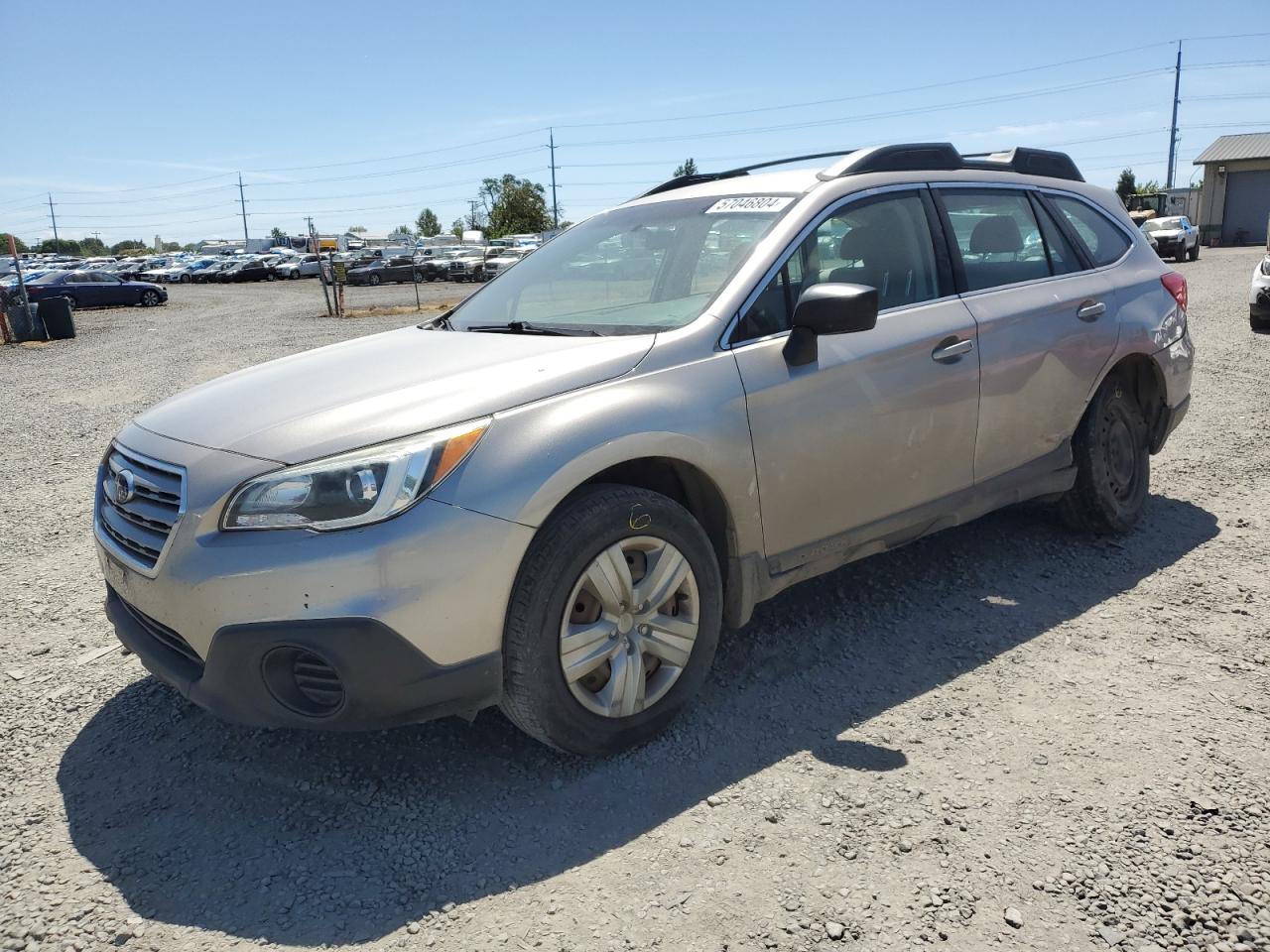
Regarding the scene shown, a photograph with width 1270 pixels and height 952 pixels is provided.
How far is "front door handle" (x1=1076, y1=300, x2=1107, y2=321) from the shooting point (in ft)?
14.6

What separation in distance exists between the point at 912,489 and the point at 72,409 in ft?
32.0

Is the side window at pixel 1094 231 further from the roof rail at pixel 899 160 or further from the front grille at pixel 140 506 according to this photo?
the front grille at pixel 140 506

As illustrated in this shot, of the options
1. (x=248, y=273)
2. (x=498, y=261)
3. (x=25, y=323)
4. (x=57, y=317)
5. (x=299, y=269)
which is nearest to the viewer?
(x=25, y=323)

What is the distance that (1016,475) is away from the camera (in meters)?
4.30

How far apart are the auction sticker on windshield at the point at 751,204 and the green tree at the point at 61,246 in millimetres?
159900

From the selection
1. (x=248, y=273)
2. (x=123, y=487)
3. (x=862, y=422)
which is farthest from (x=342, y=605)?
(x=248, y=273)

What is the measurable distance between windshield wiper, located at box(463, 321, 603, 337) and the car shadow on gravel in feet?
4.35

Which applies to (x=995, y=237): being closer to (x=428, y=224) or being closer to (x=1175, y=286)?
(x=1175, y=286)

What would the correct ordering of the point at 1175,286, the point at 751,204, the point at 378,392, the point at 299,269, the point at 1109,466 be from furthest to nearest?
the point at 299,269 < the point at 1175,286 < the point at 1109,466 < the point at 751,204 < the point at 378,392

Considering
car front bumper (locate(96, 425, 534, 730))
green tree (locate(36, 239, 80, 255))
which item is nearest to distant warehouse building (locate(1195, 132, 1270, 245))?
car front bumper (locate(96, 425, 534, 730))

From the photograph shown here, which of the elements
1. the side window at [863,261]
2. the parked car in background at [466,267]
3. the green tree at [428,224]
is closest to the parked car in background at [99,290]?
the parked car in background at [466,267]

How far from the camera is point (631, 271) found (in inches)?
155

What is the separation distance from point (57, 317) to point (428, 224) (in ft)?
363

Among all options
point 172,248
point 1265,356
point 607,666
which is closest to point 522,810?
point 607,666
